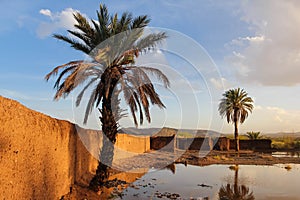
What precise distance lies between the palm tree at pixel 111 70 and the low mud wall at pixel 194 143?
1134 inches

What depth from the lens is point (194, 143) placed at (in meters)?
40.0

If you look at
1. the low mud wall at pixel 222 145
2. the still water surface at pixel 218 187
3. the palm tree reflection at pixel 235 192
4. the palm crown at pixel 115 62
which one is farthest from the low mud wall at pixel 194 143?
the palm crown at pixel 115 62

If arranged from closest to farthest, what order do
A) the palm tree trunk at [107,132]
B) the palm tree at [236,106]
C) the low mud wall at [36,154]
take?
1. the low mud wall at [36,154]
2. the palm tree trunk at [107,132]
3. the palm tree at [236,106]

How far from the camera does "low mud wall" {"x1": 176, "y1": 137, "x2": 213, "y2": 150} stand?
126 ft

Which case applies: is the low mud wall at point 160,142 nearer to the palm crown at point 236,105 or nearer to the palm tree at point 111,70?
the palm crown at point 236,105

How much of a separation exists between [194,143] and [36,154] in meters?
35.0

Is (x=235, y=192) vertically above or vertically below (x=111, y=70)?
below

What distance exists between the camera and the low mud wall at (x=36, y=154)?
17.2ft

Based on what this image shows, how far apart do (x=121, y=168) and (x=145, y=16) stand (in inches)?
371

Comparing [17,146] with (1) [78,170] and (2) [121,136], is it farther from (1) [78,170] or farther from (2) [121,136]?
(2) [121,136]

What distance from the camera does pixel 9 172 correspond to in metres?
5.26

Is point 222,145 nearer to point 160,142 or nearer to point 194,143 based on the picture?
point 194,143

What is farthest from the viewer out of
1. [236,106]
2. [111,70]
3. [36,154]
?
[236,106]

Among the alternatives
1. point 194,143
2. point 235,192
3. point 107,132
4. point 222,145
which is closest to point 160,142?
point 194,143
